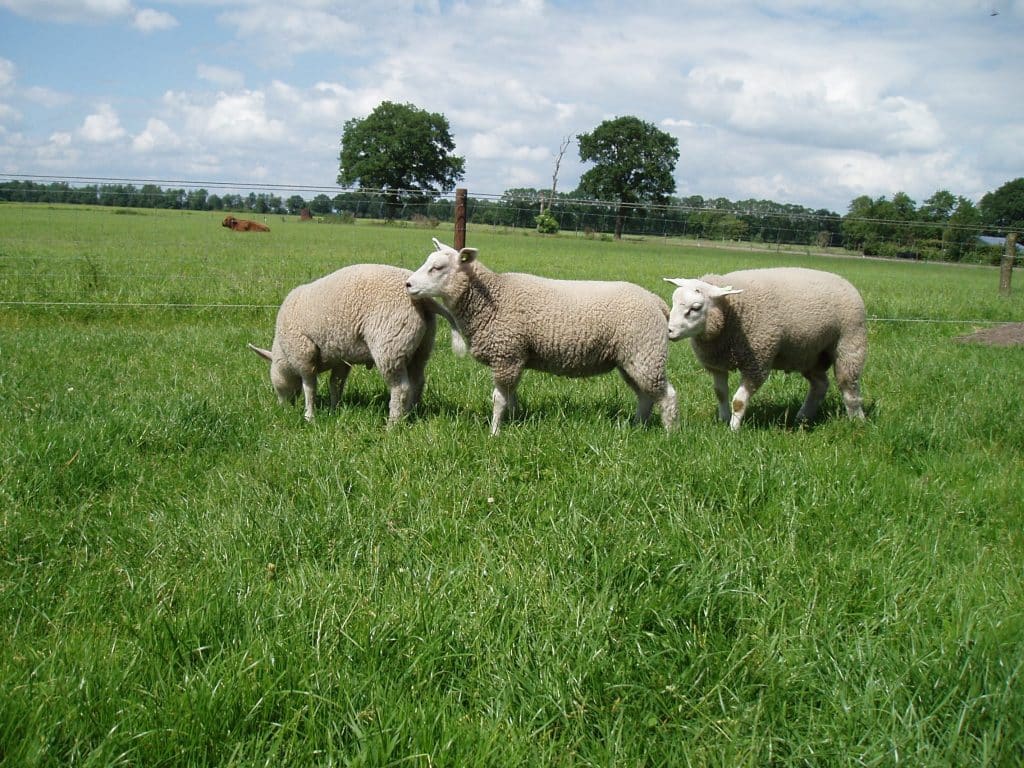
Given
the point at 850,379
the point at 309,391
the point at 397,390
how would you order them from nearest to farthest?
the point at 397,390, the point at 309,391, the point at 850,379

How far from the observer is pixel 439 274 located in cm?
474

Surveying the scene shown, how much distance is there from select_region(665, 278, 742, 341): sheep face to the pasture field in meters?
0.73

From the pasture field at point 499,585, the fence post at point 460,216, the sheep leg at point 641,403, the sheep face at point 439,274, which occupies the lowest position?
the pasture field at point 499,585

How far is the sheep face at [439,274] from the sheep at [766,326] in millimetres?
1476

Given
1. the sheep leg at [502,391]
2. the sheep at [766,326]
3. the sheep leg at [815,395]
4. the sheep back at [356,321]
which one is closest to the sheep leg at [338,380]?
the sheep back at [356,321]

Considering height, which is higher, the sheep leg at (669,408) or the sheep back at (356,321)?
the sheep back at (356,321)

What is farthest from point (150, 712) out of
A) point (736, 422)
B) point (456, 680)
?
point (736, 422)

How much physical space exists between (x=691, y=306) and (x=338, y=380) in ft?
9.19

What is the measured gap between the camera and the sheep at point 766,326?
4984 mm

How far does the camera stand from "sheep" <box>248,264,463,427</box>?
194 inches

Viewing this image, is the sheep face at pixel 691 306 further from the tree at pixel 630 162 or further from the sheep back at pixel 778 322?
the tree at pixel 630 162

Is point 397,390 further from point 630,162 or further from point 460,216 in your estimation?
point 630,162

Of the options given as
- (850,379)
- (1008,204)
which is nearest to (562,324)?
(850,379)

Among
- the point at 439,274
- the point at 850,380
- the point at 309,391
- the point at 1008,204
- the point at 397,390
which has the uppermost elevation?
the point at 1008,204
